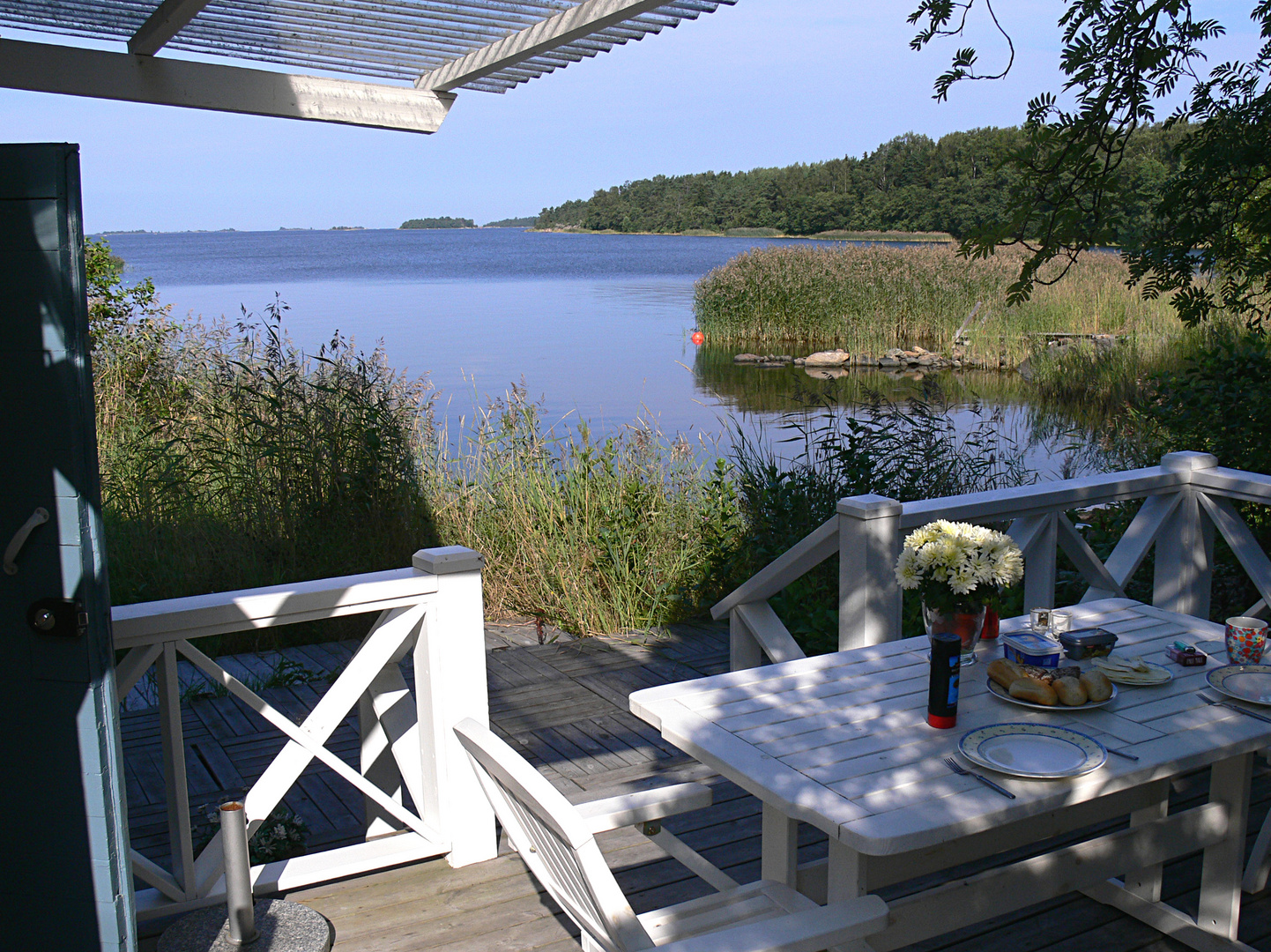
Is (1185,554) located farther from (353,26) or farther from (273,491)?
(273,491)

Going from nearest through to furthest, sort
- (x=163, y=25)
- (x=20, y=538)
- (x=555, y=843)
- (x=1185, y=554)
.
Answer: (x=555, y=843) < (x=20, y=538) < (x=163, y=25) < (x=1185, y=554)

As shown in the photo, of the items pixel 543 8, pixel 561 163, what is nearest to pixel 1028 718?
pixel 543 8

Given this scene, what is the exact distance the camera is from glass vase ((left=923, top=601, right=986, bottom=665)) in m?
2.32

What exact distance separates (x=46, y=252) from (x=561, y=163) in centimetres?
5666

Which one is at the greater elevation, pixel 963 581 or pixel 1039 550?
pixel 963 581

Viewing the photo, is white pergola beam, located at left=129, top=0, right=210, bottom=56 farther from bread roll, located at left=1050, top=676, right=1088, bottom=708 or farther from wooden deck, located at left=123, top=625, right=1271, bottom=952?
bread roll, located at left=1050, top=676, right=1088, bottom=708

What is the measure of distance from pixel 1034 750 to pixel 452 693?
4.85 ft

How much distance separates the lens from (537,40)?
3369mm

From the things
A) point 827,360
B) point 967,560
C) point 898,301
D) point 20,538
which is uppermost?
point 898,301

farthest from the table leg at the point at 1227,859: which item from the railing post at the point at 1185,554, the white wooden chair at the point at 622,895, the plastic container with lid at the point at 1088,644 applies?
the railing post at the point at 1185,554

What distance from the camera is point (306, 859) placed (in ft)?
8.85

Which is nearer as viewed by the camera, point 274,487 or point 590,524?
point 590,524

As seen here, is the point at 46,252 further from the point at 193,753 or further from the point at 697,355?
the point at 697,355

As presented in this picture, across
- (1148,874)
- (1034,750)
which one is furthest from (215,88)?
(1148,874)
